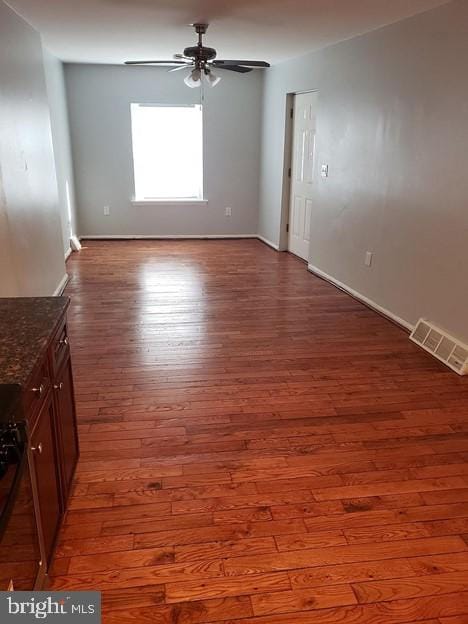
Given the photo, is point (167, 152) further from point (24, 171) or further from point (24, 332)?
point (24, 332)

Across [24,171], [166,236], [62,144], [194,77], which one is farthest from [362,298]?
[62,144]

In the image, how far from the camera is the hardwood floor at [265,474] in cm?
169

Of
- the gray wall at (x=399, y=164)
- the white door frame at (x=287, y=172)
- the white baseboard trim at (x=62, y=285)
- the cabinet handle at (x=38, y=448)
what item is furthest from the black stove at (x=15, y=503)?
the white door frame at (x=287, y=172)

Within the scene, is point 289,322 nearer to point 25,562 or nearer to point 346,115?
point 346,115

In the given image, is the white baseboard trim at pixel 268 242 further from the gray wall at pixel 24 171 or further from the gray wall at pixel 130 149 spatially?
the gray wall at pixel 24 171

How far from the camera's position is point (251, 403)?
2.89 m

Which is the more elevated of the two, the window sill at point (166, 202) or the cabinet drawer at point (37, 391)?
the cabinet drawer at point (37, 391)

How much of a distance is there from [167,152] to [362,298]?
4.14 m

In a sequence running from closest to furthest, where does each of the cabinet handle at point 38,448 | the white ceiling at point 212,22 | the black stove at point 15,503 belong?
the black stove at point 15,503, the cabinet handle at point 38,448, the white ceiling at point 212,22

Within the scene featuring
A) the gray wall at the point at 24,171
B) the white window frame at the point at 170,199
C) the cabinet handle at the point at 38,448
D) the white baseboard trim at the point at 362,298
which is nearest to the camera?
the cabinet handle at the point at 38,448

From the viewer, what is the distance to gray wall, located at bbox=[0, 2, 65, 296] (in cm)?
327

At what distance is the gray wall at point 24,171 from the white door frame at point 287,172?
3.00 m

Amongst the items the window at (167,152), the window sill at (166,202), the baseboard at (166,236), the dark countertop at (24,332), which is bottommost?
the baseboard at (166,236)

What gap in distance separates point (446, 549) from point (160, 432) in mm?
1394
